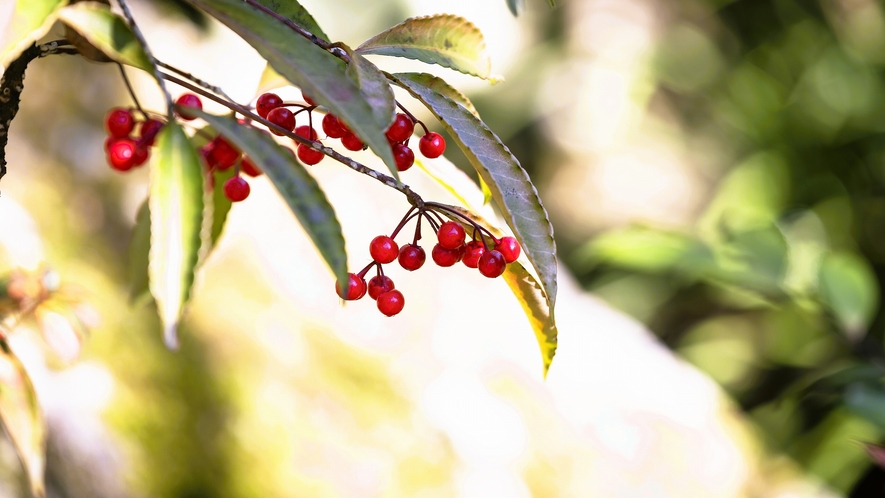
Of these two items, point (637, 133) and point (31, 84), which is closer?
point (31, 84)

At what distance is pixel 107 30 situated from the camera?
29 centimetres

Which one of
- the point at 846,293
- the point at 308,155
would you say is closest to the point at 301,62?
the point at 308,155

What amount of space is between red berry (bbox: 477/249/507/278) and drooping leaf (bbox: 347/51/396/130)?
108 mm

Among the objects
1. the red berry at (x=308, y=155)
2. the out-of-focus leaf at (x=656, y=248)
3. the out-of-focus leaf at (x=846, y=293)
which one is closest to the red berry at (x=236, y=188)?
the red berry at (x=308, y=155)

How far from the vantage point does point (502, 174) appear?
327 millimetres

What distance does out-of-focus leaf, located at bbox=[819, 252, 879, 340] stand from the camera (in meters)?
0.94

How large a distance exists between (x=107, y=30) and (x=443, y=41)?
195 mm

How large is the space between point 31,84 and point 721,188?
1.47 m

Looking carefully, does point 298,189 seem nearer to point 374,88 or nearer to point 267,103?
point 374,88

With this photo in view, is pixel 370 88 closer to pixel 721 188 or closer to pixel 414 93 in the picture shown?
pixel 414 93

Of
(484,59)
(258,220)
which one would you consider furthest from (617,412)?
(484,59)

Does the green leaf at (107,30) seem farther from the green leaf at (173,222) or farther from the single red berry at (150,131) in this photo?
the single red berry at (150,131)

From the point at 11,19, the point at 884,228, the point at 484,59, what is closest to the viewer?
the point at 11,19

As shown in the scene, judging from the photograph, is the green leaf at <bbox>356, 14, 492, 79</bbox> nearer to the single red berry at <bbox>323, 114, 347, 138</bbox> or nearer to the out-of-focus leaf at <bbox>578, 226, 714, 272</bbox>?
the single red berry at <bbox>323, 114, 347, 138</bbox>
